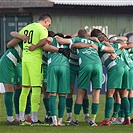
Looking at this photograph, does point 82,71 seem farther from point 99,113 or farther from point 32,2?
point 32,2

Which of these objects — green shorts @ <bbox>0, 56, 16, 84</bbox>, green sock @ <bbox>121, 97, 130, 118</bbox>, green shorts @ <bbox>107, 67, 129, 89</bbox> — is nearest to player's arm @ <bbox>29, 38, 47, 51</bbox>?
green shorts @ <bbox>0, 56, 16, 84</bbox>

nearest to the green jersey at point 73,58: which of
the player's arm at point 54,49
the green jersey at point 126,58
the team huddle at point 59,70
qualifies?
the team huddle at point 59,70

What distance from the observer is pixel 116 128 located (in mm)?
13562

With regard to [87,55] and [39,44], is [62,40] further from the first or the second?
[87,55]

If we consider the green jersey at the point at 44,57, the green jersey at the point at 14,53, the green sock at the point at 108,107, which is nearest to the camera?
the green sock at the point at 108,107

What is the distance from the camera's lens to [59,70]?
13727 millimetres

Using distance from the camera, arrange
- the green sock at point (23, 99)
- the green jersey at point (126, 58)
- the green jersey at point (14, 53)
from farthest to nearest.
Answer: the green jersey at point (126, 58) < the green jersey at point (14, 53) < the green sock at point (23, 99)

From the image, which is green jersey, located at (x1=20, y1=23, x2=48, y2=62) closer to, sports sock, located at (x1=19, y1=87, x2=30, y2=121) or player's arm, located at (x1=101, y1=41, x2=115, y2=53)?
sports sock, located at (x1=19, y1=87, x2=30, y2=121)

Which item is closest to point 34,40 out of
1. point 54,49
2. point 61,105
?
point 54,49

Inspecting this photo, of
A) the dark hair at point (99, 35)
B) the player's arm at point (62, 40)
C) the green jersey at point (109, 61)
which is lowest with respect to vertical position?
the green jersey at point (109, 61)

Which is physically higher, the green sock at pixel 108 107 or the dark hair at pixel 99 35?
the dark hair at pixel 99 35

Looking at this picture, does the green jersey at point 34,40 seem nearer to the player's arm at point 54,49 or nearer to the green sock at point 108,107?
the player's arm at point 54,49

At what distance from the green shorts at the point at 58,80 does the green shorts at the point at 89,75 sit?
0.27 m

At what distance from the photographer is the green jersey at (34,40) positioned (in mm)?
13828
